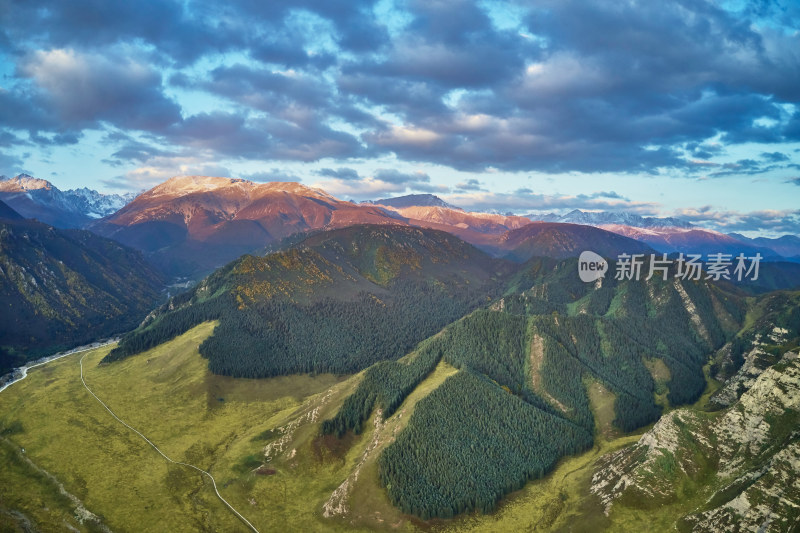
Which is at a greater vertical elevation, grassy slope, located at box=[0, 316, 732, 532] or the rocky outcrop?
the rocky outcrop

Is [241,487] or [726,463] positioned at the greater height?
[726,463]

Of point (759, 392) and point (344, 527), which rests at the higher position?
point (759, 392)

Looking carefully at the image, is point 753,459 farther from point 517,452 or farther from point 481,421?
point 481,421

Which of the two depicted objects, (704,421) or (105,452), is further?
(105,452)

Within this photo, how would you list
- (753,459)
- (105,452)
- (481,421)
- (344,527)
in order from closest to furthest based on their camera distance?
(753,459) → (344,527) → (105,452) → (481,421)

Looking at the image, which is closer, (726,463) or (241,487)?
(726,463)

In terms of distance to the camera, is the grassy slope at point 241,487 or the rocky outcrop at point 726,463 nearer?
the rocky outcrop at point 726,463

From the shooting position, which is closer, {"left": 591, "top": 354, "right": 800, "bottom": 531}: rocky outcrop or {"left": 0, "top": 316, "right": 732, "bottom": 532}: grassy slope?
{"left": 591, "top": 354, "right": 800, "bottom": 531}: rocky outcrop

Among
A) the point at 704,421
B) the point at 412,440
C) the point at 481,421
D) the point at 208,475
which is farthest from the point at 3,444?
the point at 704,421

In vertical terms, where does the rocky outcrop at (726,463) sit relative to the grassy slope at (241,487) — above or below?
above

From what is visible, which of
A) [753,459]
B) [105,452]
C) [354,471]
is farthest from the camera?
[105,452]

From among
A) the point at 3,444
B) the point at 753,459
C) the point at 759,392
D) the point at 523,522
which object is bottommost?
the point at 3,444
